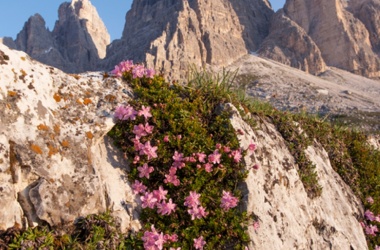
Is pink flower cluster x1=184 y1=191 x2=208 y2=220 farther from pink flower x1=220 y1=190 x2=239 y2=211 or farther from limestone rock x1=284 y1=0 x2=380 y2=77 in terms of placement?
limestone rock x1=284 y1=0 x2=380 y2=77

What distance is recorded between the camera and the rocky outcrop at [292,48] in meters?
165

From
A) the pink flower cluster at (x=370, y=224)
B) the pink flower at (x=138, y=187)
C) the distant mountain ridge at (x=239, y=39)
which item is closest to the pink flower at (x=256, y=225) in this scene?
the pink flower at (x=138, y=187)

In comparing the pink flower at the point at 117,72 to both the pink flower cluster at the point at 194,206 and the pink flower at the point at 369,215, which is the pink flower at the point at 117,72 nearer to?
the pink flower cluster at the point at 194,206

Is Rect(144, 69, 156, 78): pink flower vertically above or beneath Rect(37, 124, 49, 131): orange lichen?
above

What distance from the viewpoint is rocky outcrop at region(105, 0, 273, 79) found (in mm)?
146625

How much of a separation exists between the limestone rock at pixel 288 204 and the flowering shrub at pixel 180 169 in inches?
14.4

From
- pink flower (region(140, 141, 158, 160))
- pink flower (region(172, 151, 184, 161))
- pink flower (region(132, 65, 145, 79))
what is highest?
pink flower (region(132, 65, 145, 79))

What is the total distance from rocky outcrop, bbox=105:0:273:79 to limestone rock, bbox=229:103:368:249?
13139 centimetres

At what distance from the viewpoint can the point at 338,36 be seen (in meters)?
171

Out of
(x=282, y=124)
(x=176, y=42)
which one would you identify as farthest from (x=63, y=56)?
(x=282, y=124)

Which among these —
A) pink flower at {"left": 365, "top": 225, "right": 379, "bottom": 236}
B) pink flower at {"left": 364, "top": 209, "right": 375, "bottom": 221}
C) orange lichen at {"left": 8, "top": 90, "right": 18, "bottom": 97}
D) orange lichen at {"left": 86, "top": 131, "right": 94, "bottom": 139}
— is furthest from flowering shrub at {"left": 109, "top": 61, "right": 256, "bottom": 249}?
pink flower at {"left": 364, "top": 209, "right": 375, "bottom": 221}

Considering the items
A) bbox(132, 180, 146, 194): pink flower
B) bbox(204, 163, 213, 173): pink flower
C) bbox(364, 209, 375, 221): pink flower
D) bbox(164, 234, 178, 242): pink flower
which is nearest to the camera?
bbox(164, 234, 178, 242): pink flower

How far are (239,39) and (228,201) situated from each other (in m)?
184

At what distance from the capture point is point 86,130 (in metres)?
4.99
